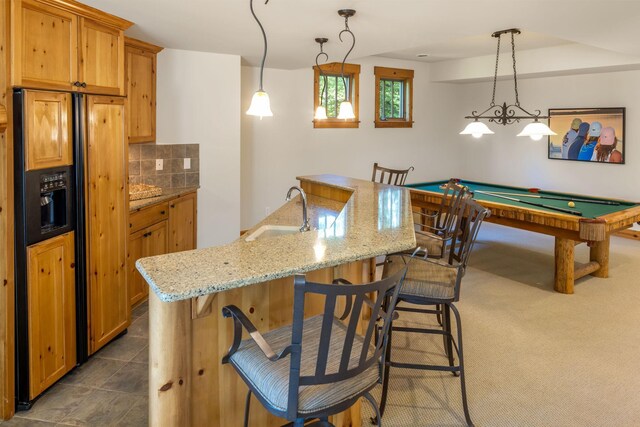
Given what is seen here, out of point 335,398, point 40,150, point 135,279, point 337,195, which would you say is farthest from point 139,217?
point 335,398

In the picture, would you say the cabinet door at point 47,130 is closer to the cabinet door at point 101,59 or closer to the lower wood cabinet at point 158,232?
the cabinet door at point 101,59

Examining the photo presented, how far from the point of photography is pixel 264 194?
21.6 feet

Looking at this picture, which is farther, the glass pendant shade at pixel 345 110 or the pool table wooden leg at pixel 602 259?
the pool table wooden leg at pixel 602 259

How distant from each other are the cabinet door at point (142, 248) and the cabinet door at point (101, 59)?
3.70ft

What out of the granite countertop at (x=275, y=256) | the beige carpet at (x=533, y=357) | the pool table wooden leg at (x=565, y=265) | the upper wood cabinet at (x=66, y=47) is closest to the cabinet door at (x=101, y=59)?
the upper wood cabinet at (x=66, y=47)

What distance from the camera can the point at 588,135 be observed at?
695 centimetres

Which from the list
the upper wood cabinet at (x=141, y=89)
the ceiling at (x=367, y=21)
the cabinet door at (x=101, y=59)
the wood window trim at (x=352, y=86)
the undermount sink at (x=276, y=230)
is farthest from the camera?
the wood window trim at (x=352, y=86)

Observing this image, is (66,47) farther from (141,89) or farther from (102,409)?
(102,409)

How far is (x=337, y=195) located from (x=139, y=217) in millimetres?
1714

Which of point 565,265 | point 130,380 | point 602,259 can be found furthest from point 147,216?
point 602,259

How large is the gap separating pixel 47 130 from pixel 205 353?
157cm

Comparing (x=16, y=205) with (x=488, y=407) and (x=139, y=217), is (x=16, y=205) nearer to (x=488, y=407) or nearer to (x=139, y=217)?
(x=139, y=217)

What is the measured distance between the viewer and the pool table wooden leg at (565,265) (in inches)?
177

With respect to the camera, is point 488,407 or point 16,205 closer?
point 16,205
